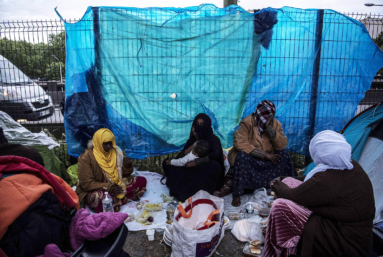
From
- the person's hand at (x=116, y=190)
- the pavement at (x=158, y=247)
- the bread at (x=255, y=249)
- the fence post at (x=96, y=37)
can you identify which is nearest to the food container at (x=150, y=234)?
the pavement at (x=158, y=247)

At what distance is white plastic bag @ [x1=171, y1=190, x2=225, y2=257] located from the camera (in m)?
2.47

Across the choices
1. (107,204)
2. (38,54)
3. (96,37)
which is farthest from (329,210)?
(38,54)

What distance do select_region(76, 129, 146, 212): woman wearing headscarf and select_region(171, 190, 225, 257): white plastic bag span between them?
1.13m

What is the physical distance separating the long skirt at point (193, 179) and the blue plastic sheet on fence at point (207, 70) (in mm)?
982

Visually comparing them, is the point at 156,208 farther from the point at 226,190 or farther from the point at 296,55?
the point at 296,55

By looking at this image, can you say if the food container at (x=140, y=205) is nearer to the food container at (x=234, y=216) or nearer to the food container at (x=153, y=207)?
the food container at (x=153, y=207)

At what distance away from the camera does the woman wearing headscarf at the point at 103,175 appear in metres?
3.53

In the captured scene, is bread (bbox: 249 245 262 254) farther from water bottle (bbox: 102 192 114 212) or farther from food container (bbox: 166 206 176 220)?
water bottle (bbox: 102 192 114 212)

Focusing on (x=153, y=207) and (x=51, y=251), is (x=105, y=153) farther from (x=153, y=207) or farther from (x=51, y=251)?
(x=51, y=251)

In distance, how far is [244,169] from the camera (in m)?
3.79

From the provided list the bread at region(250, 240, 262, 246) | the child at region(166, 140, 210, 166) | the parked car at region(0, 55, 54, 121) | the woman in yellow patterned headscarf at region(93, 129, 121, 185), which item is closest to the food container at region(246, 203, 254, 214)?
the bread at region(250, 240, 262, 246)

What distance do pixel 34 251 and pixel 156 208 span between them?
1967 mm

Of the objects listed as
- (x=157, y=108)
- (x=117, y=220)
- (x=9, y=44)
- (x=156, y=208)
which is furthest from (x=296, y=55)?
(x=9, y=44)

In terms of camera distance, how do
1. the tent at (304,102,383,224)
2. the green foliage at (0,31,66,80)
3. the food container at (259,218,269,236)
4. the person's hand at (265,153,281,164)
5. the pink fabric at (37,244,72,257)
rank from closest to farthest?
the pink fabric at (37,244,72,257) → the food container at (259,218,269,236) → the tent at (304,102,383,224) → the person's hand at (265,153,281,164) → the green foliage at (0,31,66,80)
